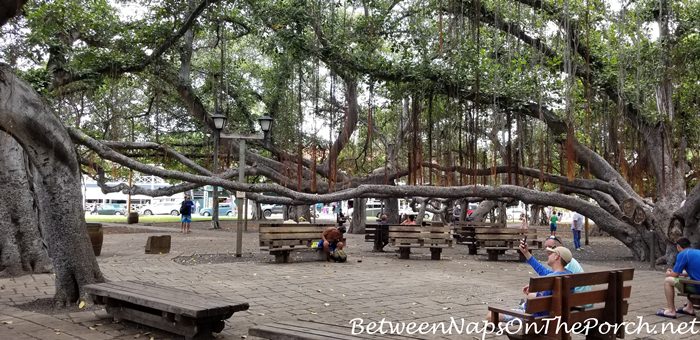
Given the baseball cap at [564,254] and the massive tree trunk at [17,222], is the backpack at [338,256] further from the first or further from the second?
the baseball cap at [564,254]

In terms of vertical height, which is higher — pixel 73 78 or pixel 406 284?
pixel 73 78

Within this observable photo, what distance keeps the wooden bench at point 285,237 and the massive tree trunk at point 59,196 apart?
493 cm

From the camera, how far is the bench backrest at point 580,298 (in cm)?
415

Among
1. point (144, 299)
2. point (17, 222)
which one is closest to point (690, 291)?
point (144, 299)

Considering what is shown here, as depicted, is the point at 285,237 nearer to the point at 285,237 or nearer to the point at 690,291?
the point at 285,237

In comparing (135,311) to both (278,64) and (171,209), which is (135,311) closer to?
(278,64)

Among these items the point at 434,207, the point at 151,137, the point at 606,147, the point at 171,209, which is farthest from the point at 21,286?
the point at 171,209

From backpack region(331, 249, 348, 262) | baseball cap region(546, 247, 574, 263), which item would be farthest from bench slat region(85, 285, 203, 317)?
backpack region(331, 249, 348, 262)

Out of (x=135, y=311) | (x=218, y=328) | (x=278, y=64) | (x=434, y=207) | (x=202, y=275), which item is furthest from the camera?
(x=434, y=207)

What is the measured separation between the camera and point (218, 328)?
5.29 m

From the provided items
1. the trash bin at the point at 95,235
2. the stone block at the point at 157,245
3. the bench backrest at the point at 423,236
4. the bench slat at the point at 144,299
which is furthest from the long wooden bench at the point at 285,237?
the bench slat at the point at 144,299

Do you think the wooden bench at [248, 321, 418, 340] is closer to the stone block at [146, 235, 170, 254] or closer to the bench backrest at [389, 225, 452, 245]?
the bench backrest at [389, 225, 452, 245]

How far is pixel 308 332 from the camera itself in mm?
4219

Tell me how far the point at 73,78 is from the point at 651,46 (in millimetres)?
12823
